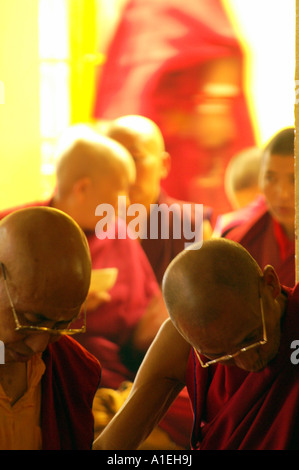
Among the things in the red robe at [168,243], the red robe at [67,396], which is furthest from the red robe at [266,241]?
the red robe at [67,396]

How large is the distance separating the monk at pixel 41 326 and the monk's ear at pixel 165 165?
254cm

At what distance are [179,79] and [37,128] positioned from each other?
871mm

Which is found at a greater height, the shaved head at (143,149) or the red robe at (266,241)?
the shaved head at (143,149)

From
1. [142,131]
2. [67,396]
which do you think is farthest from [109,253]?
[67,396]

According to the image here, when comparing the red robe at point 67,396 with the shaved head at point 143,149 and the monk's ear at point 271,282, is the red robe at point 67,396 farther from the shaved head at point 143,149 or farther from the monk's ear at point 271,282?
the shaved head at point 143,149

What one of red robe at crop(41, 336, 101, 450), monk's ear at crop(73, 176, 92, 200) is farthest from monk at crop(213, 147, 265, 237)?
red robe at crop(41, 336, 101, 450)

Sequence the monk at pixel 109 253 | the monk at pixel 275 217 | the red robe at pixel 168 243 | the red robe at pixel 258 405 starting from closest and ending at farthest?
the red robe at pixel 258 405 < the monk at pixel 275 217 < the monk at pixel 109 253 < the red robe at pixel 168 243

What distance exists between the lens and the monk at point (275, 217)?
3.79 meters

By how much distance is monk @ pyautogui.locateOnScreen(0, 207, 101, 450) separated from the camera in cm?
156

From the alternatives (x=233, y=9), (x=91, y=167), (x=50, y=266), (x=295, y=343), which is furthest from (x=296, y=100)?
(x=233, y=9)

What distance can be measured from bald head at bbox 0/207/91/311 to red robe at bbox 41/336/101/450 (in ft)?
0.82

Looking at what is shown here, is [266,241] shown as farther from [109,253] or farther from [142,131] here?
[142,131]

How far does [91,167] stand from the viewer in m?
3.95

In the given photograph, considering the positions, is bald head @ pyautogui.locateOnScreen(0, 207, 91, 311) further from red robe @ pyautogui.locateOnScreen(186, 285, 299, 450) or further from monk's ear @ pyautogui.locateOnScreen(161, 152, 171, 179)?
monk's ear @ pyautogui.locateOnScreen(161, 152, 171, 179)
